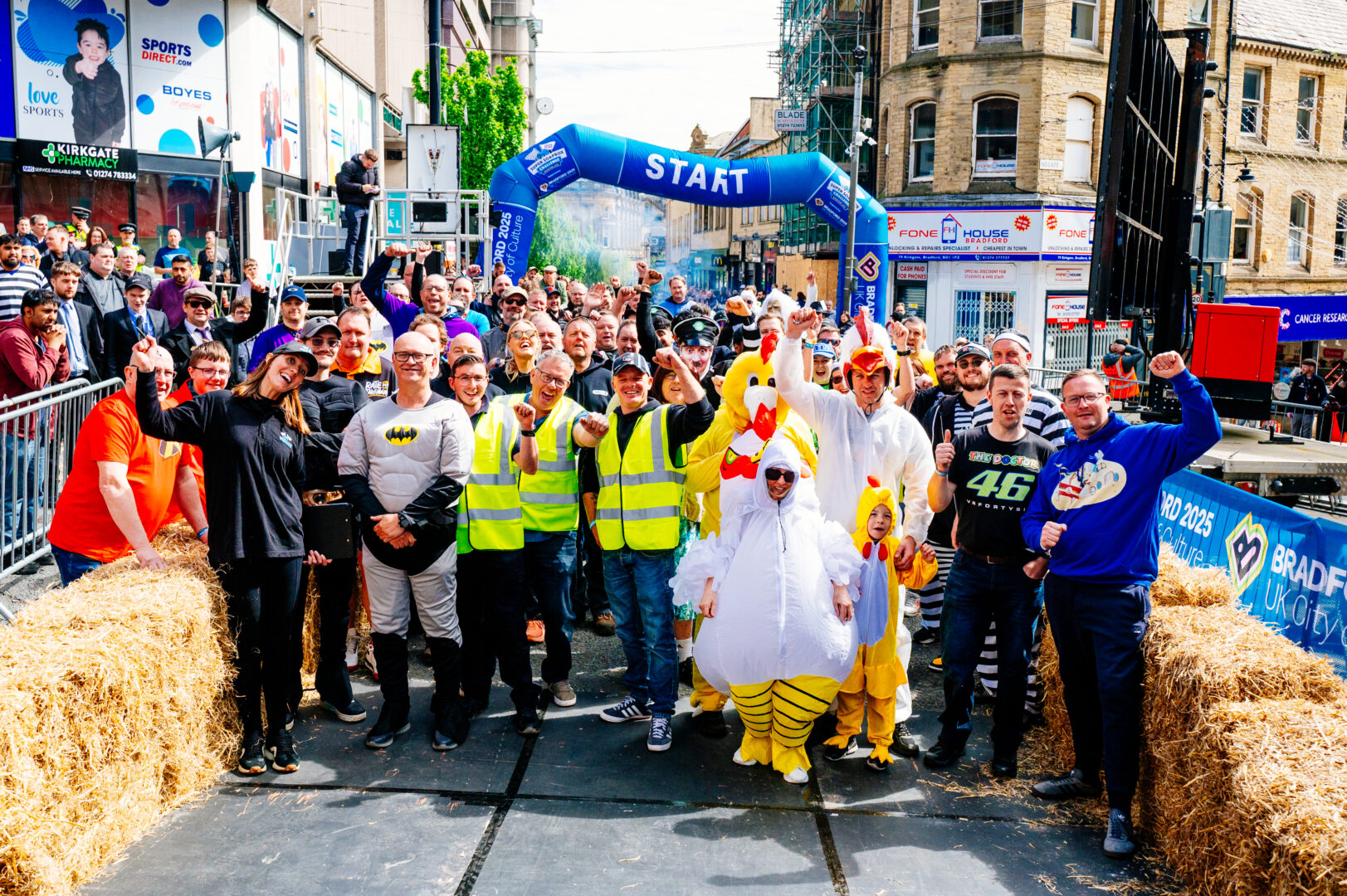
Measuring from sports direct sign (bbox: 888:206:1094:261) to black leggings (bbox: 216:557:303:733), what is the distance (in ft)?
80.3

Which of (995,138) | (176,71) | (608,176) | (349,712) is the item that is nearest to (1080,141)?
(995,138)

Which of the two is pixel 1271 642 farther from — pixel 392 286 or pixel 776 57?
pixel 776 57

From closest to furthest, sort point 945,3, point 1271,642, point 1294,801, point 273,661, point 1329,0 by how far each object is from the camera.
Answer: point 1294,801 < point 1271,642 < point 273,661 < point 945,3 < point 1329,0

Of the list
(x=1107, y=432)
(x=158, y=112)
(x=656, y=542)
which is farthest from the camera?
(x=158, y=112)

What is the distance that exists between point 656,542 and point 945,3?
25745 millimetres

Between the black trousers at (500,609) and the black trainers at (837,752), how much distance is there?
5.16ft

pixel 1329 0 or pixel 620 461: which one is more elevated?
pixel 1329 0

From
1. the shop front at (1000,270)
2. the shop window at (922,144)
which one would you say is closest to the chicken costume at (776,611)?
the shop front at (1000,270)

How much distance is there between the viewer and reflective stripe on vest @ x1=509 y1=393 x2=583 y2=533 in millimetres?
5508

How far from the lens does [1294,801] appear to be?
3.22 meters

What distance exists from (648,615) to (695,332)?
67.5 inches

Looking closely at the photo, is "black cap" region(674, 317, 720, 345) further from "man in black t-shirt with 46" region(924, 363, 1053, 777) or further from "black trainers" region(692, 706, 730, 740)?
"black trainers" region(692, 706, 730, 740)

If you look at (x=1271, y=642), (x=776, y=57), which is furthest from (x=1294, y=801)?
(x=776, y=57)

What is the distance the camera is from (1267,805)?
3287 mm
